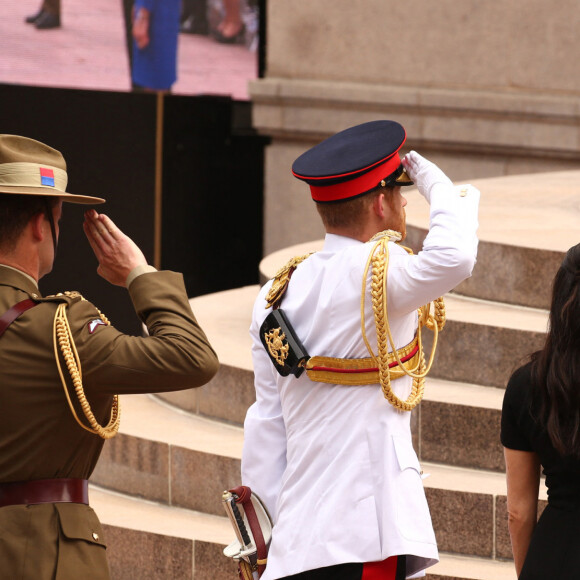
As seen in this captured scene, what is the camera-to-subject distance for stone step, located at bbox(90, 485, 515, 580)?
511cm

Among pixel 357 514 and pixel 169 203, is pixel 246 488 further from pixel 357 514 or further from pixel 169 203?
pixel 169 203

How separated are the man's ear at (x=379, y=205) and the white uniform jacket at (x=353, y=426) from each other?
0.10 meters

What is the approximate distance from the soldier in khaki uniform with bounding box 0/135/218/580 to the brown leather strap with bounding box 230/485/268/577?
1.78ft

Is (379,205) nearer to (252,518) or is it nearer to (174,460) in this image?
(252,518)

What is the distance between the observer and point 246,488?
10.6 ft

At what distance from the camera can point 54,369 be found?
104 inches

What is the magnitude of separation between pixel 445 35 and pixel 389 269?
814 cm

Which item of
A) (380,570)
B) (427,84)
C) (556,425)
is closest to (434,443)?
(380,570)

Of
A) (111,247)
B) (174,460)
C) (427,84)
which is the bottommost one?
(174,460)

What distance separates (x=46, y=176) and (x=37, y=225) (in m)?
0.12

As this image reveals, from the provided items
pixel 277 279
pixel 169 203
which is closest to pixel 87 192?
pixel 169 203

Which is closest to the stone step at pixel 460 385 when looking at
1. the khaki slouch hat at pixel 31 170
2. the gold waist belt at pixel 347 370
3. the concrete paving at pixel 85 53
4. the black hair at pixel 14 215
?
the gold waist belt at pixel 347 370

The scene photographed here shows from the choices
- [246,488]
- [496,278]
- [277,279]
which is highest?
[277,279]

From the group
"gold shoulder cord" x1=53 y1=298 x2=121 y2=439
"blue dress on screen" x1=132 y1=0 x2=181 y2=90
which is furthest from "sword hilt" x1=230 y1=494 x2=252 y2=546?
"blue dress on screen" x1=132 y1=0 x2=181 y2=90
